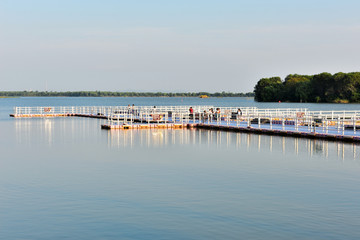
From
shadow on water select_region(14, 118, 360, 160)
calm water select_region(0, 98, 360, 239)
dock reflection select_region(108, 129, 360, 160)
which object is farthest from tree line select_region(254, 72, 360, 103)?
calm water select_region(0, 98, 360, 239)

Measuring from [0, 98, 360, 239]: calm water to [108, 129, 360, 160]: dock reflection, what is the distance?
0.16 m

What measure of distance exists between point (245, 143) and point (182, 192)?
1628 cm

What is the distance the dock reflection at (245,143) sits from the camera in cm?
2756

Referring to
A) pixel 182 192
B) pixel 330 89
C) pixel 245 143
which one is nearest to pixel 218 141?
pixel 245 143

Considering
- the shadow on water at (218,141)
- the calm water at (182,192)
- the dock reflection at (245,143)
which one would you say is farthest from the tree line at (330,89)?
the calm water at (182,192)

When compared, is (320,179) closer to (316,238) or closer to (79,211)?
(316,238)

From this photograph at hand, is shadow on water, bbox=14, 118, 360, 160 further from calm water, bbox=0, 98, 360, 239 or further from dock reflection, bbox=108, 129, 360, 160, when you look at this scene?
calm water, bbox=0, 98, 360, 239

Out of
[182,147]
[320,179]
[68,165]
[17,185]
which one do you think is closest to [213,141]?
[182,147]

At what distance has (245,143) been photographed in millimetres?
32281

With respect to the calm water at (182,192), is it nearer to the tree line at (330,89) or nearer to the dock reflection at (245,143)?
the dock reflection at (245,143)

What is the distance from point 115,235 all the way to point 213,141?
22.5m

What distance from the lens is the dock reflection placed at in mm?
27562

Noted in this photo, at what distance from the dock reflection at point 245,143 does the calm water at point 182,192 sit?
0.54ft

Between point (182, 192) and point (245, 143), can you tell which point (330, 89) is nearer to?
point (245, 143)
